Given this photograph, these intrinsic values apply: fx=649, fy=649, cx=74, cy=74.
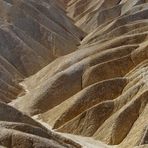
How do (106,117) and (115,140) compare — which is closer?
(115,140)

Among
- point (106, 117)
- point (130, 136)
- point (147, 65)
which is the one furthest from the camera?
point (147, 65)

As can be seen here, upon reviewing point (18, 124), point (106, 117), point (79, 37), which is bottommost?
point (79, 37)

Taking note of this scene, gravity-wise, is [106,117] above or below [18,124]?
below

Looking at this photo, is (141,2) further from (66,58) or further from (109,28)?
(66,58)

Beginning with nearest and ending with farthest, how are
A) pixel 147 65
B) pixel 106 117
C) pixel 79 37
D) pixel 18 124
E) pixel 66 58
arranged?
1. pixel 18 124
2. pixel 106 117
3. pixel 147 65
4. pixel 66 58
5. pixel 79 37

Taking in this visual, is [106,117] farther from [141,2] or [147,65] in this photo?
[141,2]

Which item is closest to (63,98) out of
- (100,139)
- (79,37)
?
(100,139)
